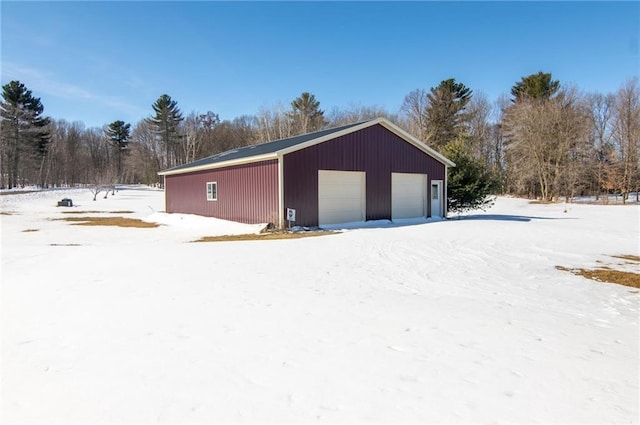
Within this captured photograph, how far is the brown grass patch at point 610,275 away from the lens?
5863 mm

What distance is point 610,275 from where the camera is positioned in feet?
20.6

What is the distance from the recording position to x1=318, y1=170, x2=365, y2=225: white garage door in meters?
13.3

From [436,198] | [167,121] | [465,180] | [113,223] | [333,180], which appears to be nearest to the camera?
[333,180]

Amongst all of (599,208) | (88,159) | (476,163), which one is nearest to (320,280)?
(476,163)

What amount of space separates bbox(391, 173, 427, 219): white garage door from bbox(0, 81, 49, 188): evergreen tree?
40.5m

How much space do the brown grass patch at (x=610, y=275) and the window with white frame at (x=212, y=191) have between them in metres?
13.2

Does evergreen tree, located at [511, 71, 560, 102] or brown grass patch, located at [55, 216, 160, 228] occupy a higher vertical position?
evergreen tree, located at [511, 71, 560, 102]

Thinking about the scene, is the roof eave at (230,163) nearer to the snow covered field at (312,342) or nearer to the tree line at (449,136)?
the snow covered field at (312,342)

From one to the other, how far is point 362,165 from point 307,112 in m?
25.4

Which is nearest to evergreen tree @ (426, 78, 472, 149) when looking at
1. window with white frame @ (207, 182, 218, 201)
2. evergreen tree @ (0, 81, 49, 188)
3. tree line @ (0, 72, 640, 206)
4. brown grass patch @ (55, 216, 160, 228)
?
tree line @ (0, 72, 640, 206)

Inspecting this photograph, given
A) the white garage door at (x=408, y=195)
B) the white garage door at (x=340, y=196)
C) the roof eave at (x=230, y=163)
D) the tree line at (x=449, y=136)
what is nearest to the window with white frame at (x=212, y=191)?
the roof eave at (x=230, y=163)

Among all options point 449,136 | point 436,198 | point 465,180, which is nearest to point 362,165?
point 436,198

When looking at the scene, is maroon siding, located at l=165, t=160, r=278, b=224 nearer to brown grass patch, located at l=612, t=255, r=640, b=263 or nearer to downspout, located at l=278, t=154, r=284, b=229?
downspout, located at l=278, t=154, r=284, b=229

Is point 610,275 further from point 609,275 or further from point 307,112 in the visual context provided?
point 307,112
